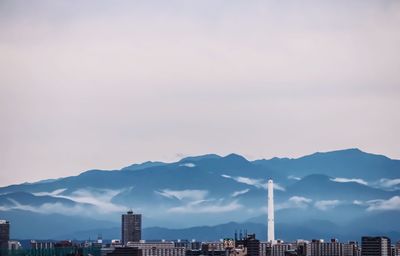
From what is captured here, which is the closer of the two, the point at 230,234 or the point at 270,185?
the point at 230,234

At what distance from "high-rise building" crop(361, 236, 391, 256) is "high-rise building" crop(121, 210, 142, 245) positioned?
944cm

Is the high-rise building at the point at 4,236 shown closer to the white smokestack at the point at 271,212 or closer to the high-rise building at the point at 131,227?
the high-rise building at the point at 131,227

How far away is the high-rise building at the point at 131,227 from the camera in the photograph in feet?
143

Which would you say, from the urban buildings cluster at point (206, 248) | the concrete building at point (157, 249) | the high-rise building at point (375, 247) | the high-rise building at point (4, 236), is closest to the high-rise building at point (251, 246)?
the urban buildings cluster at point (206, 248)

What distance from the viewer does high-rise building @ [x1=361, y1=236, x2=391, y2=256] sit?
111 feet

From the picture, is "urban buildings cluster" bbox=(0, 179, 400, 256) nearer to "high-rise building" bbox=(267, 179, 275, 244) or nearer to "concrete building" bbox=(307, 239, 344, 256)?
"concrete building" bbox=(307, 239, 344, 256)

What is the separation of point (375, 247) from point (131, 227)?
46.2ft

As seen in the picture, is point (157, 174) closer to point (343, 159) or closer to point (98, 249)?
point (343, 159)

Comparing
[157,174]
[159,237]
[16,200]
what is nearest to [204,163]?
[157,174]

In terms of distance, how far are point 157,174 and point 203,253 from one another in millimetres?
19593

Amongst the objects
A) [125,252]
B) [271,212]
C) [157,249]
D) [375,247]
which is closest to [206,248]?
[157,249]

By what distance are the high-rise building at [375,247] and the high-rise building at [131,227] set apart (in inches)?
372

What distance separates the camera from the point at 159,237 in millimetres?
50625

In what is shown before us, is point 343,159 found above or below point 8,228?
above
